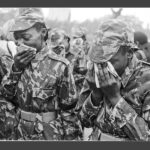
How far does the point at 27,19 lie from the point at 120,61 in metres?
1.32

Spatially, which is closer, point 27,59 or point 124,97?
point 124,97

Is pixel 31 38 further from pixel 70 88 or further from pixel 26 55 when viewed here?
pixel 70 88

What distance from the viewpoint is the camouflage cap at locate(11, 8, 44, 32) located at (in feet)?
11.3

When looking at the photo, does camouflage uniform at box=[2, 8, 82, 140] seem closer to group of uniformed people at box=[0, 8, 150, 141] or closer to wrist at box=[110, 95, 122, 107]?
group of uniformed people at box=[0, 8, 150, 141]

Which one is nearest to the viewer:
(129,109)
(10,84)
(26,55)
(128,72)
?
(129,109)

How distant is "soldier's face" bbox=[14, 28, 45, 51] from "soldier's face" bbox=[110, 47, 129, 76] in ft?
3.61

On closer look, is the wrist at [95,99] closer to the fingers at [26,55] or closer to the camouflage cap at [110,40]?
the camouflage cap at [110,40]

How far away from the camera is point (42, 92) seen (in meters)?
3.44

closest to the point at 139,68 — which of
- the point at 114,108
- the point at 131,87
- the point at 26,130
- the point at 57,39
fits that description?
the point at 131,87

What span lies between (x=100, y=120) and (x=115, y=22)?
0.83 metres

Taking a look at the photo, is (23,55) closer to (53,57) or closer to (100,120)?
(53,57)

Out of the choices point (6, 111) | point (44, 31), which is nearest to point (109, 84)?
point (44, 31)

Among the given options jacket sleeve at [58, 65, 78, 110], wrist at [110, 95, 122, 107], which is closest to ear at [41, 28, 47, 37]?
jacket sleeve at [58, 65, 78, 110]

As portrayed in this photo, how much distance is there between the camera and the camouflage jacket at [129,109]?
8.47 feet
